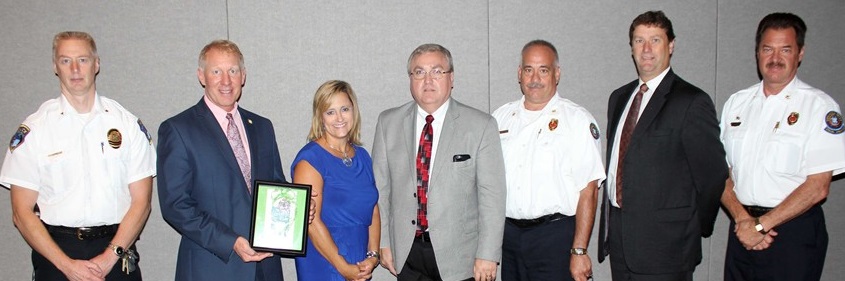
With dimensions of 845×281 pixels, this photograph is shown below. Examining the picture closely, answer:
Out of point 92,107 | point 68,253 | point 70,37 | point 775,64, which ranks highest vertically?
point 70,37

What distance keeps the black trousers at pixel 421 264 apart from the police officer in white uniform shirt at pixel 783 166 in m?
1.67

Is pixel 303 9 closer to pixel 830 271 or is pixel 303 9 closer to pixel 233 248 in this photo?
pixel 233 248

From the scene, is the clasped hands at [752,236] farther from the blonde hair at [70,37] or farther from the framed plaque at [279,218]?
the blonde hair at [70,37]

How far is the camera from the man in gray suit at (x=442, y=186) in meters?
3.20

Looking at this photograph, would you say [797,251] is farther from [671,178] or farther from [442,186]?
[442,186]

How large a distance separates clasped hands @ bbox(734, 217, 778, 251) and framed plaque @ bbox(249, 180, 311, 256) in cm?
245

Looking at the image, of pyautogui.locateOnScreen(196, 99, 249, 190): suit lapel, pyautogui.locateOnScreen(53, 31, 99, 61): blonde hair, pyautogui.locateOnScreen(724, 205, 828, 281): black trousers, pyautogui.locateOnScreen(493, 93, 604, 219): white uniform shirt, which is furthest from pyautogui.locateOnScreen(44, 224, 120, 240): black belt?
pyautogui.locateOnScreen(724, 205, 828, 281): black trousers

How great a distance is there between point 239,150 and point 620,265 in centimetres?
221

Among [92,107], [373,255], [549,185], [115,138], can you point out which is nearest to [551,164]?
[549,185]

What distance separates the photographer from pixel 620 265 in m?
3.41

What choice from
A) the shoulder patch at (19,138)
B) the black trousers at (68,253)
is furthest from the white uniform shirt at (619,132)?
the shoulder patch at (19,138)

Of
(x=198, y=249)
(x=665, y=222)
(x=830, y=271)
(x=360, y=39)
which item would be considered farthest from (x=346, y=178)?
(x=830, y=271)

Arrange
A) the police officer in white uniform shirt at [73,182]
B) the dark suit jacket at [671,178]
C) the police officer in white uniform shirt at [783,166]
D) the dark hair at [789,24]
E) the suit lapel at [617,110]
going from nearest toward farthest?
the police officer in white uniform shirt at [73,182], the dark suit jacket at [671,178], the police officer in white uniform shirt at [783,166], the dark hair at [789,24], the suit lapel at [617,110]

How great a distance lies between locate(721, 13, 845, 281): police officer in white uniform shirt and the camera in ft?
10.9
